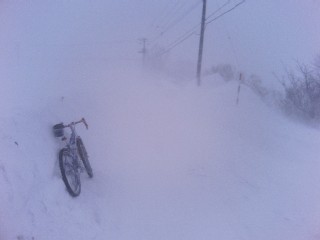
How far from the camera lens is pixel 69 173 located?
6.48 m

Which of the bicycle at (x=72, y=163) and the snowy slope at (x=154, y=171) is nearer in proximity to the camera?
the snowy slope at (x=154, y=171)

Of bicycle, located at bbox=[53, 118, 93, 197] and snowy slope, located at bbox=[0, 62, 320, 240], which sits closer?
snowy slope, located at bbox=[0, 62, 320, 240]

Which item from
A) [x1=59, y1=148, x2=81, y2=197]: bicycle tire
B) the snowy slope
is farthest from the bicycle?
the snowy slope

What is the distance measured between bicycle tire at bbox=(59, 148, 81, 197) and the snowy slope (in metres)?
0.17

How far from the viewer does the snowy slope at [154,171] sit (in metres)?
5.48

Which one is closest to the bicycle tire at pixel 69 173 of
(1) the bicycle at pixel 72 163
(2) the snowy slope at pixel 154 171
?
(1) the bicycle at pixel 72 163

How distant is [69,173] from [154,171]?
2.47 metres

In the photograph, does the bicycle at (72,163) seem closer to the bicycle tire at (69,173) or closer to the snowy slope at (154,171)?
the bicycle tire at (69,173)

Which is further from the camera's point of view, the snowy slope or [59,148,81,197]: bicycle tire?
[59,148,81,197]: bicycle tire

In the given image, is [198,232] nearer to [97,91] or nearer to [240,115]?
[240,115]

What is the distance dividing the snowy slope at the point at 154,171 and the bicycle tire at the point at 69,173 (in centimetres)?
17

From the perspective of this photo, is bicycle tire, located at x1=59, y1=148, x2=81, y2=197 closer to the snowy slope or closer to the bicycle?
the bicycle

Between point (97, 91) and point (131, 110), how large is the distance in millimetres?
2139

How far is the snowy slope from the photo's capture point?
5.48 meters
